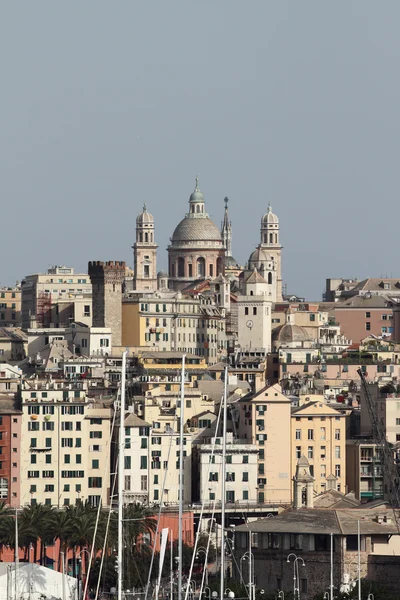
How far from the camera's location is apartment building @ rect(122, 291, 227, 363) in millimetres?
163500

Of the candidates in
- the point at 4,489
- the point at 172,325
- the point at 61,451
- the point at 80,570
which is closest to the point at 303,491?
the point at 80,570

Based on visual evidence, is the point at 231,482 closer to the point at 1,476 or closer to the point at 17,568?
the point at 1,476

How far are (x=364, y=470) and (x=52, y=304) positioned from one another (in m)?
56.4

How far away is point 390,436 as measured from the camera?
12656cm

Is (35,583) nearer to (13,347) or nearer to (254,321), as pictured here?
(13,347)

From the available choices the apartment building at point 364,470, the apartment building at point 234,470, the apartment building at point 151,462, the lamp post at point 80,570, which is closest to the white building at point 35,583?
the lamp post at point 80,570

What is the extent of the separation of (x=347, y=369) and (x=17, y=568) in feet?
207

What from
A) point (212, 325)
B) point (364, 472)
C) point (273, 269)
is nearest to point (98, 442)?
point (364, 472)

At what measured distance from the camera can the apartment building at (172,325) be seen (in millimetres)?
163500

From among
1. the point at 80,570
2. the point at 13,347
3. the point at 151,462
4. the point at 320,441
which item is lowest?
the point at 80,570

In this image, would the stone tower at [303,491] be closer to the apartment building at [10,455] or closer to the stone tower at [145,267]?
the apartment building at [10,455]

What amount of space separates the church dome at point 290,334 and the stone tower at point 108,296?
427 inches

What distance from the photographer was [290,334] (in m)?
164

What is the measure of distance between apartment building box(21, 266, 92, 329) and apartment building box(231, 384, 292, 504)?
145 feet
